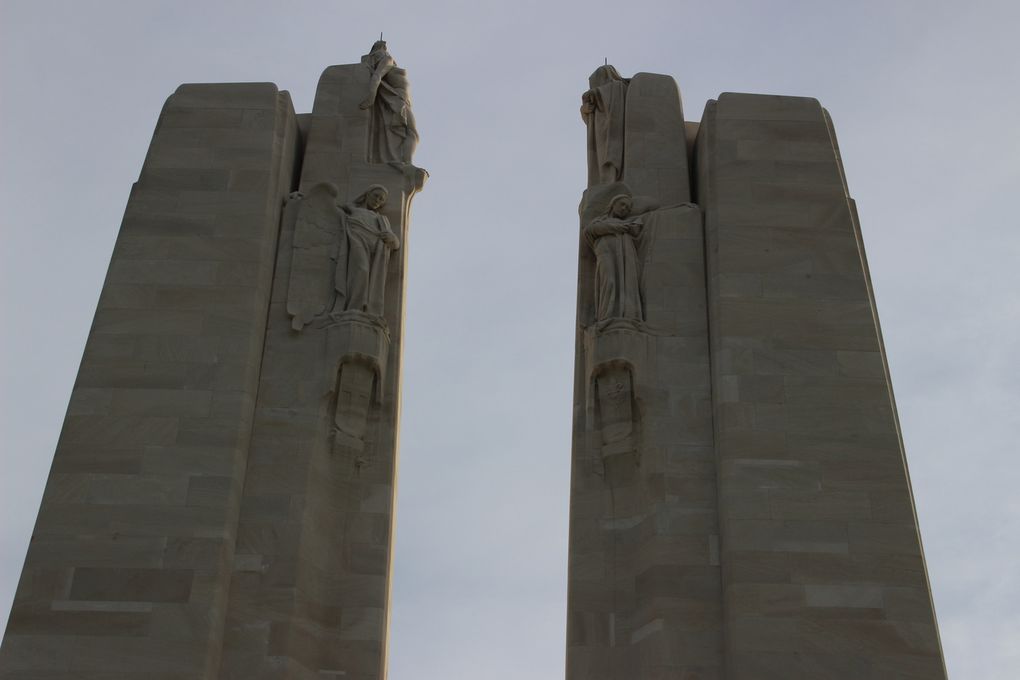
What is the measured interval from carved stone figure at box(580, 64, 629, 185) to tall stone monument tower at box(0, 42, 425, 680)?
259 centimetres

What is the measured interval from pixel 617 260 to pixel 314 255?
154 inches

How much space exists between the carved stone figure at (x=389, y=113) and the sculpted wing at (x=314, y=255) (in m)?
1.19

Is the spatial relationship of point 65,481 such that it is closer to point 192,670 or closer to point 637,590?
point 192,670

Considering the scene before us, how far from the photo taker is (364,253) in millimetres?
19125

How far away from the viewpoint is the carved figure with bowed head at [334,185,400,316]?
1878cm

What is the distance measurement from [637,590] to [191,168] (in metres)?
8.08

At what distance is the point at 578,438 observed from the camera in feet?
59.6

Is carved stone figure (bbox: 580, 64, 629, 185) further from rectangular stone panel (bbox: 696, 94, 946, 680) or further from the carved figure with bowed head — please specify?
the carved figure with bowed head

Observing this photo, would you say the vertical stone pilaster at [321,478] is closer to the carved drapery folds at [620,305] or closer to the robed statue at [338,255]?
the robed statue at [338,255]

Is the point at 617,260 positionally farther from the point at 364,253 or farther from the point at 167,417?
the point at 167,417

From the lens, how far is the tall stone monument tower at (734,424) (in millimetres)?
15977

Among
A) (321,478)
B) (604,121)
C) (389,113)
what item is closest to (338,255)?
(389,113)

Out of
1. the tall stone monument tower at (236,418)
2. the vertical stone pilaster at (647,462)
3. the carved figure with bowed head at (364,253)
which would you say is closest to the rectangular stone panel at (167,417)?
the tall stone monument tower at (236,418)

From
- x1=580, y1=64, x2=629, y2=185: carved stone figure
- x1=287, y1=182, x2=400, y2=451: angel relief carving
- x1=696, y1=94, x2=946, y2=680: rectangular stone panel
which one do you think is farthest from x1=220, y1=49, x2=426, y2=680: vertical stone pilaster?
x1=696, y1=94, x2=946, y2=680: rectangular stone panel
